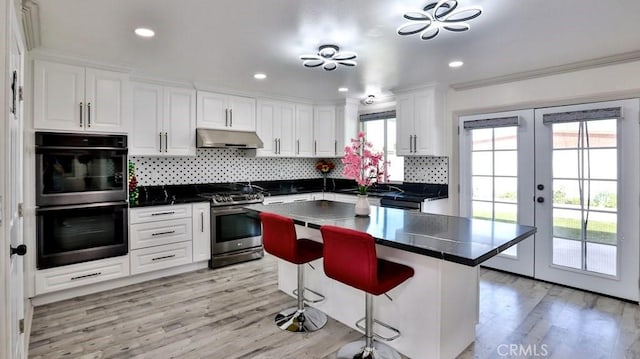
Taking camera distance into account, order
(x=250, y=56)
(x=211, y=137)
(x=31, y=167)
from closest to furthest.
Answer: (x=31, y=167) → (x=250, y=56) → (x=211, y=137)

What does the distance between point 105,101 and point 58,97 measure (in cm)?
39

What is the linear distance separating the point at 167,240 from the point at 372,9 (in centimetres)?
332

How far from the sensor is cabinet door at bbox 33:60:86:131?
315cm

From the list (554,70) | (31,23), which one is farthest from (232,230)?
(554,70)

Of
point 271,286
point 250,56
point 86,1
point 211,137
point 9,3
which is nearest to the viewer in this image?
point 9,3

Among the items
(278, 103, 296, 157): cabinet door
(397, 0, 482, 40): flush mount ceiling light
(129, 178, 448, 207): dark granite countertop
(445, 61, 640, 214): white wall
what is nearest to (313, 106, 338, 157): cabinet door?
(278, 103, 296, 157): cabinet door

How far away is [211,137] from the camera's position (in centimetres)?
446

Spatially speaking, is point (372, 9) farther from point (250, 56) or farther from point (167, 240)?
point (167, 240)

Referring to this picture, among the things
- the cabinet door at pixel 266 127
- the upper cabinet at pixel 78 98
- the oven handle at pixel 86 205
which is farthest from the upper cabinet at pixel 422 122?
the oven handle at pixel 86 205

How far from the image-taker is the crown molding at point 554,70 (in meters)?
3.26

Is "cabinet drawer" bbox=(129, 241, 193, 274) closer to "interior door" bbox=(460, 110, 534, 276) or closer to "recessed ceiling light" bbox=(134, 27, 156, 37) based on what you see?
"recessed ceiling light" bbox=(134, 27, 156, 37)

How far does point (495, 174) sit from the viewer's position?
14.0ft

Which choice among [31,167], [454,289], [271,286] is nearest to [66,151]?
[31,167]

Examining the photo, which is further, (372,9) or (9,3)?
(372,9)
